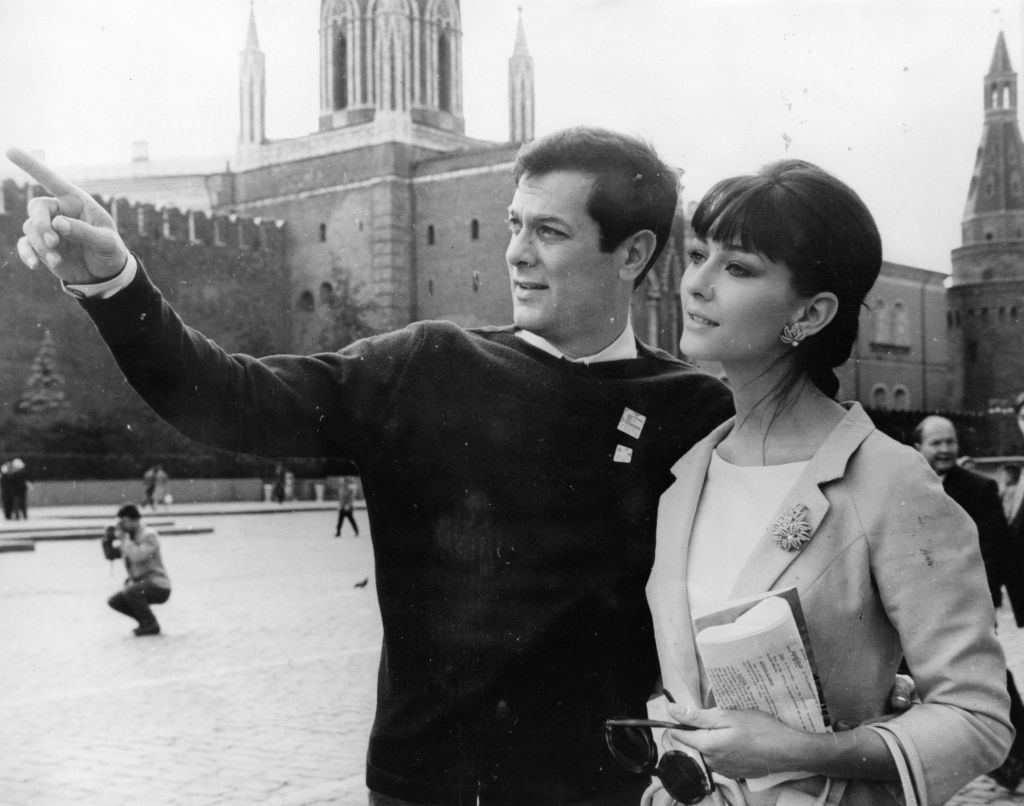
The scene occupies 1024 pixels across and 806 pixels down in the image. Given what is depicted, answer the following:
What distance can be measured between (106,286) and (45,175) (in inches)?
6.6

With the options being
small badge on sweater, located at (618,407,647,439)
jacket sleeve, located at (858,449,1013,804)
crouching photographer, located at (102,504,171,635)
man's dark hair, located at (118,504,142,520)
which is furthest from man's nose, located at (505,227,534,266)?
man's dark hair, located at (118,504,142,520)

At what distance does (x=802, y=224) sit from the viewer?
1.74m

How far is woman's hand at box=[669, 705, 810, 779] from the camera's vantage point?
158 cm

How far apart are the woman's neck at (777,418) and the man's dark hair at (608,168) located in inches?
15.2

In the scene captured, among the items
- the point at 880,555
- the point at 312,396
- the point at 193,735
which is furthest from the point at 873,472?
the point at 193,735

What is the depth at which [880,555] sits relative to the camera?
5.31 ft

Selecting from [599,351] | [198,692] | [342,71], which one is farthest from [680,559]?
[342,71]

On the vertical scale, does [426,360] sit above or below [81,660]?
above

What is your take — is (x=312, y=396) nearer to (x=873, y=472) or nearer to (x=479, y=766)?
(x=479, y=766)

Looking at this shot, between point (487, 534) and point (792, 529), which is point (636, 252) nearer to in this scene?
point (487, 534)

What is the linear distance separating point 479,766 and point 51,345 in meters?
33.2

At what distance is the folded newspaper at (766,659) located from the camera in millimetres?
1555

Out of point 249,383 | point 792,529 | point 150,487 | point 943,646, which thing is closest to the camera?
point 943,646

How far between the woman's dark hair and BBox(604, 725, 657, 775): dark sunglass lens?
628 mm
